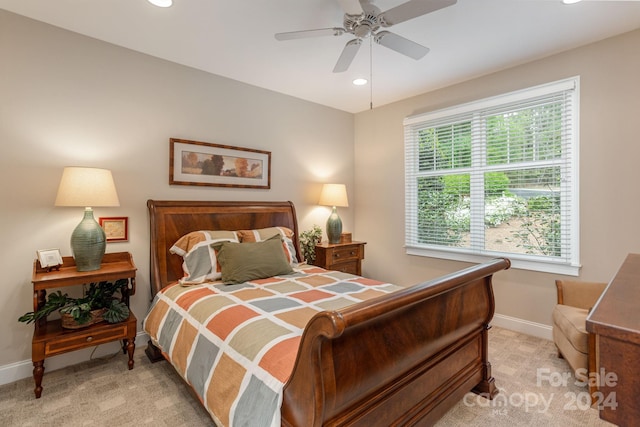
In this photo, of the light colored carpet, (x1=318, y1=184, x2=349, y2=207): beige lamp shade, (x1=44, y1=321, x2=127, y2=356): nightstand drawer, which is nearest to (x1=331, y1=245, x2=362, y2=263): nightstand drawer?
(x1=318, y1=184, x2=349, y2=207): beige lamp shade

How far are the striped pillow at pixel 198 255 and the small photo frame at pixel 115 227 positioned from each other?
415mm

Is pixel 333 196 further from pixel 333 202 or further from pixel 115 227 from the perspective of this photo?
pixel 115 227

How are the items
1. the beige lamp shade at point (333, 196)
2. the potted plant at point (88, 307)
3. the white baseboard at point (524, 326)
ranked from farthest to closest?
1. the beige lamp shade at point (333, 196)
2. the white baseboard at point (524, 326)
3. the potted plant at point (88, 307)

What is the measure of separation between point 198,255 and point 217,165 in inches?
42.0

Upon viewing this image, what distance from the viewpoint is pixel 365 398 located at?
53.1 inches

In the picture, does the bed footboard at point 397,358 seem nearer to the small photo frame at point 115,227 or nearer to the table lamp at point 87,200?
the table lamp at point 87,200

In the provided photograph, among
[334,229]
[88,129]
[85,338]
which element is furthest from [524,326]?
[88,129]

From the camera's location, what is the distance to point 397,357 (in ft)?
4.82

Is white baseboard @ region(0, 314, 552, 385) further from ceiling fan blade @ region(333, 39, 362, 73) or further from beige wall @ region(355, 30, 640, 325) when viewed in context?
ceiling fan blade @ region(333, 39, 362, 73)

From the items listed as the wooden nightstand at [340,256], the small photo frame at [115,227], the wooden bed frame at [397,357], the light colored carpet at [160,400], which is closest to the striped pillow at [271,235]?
the wooden nightstand at [340,256]

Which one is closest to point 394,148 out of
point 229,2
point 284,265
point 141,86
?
point 284,265

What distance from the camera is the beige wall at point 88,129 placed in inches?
89.8

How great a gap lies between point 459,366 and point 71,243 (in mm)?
2800

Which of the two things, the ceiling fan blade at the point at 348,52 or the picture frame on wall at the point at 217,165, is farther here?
the picture frame on wall at the point at 217,165
